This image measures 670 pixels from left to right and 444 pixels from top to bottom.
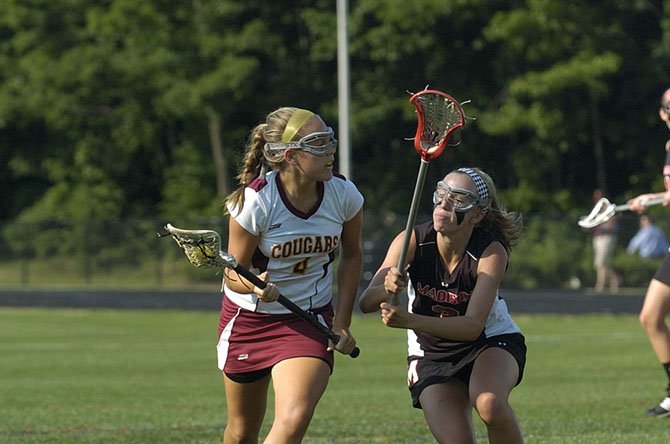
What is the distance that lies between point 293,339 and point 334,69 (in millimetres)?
35975

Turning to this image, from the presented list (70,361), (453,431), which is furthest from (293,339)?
(70,361)

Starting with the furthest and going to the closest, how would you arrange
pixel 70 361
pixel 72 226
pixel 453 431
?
pixel 72 226, pixel 70 361, pixel 453 431

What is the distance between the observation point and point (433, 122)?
6.50m

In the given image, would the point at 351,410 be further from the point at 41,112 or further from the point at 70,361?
the point at 41,112

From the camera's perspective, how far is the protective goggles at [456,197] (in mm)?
6895

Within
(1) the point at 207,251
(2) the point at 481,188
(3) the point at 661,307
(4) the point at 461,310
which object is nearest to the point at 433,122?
(2) the point at 481,188

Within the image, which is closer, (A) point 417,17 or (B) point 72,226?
(A) point 417,17

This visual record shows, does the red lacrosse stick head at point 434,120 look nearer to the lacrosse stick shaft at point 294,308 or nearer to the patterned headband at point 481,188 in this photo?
the patterned headband at point 481,188

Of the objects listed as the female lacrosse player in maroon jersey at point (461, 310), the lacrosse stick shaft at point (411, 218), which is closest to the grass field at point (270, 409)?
the female lacrosse player in maroon jersey at point (461, 310)

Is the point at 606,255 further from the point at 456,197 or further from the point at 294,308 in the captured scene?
the point at 294,308

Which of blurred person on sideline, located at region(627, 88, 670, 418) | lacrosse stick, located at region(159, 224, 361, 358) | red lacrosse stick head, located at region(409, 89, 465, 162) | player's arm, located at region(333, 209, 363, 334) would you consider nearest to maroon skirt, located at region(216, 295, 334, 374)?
player's arm, located at region(333, 209, 363, 334)

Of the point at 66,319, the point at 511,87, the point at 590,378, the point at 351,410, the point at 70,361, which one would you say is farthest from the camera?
the point at 511,87

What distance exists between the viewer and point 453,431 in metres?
6.88

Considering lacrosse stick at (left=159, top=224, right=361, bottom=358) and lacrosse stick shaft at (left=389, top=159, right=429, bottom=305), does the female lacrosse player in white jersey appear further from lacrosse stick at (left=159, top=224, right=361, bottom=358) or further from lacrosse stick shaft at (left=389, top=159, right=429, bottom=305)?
lacrosse stick shaft at (left=389, top=159, right=429, bottom=305)
